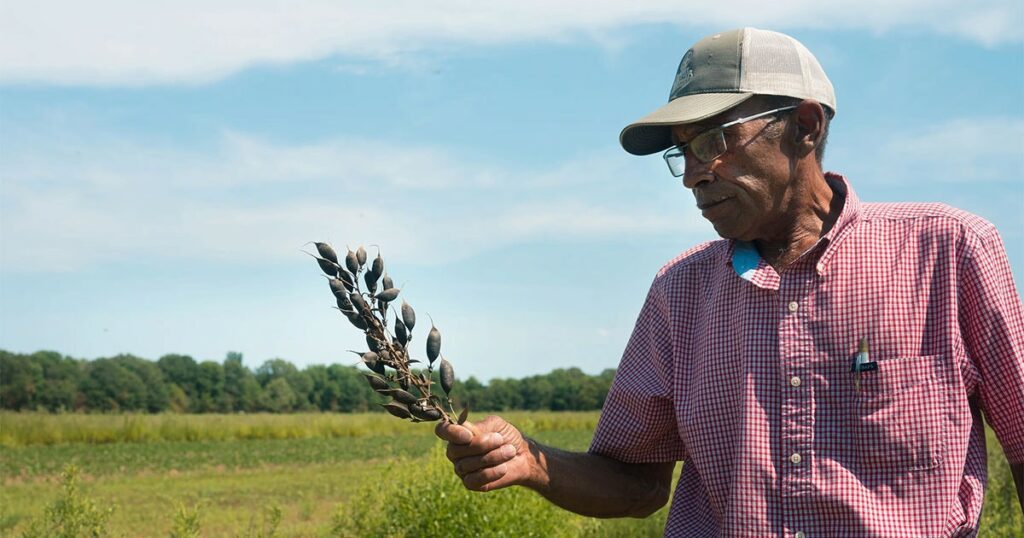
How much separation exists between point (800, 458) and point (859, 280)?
17.1 inches

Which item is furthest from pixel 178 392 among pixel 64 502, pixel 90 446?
pixel 64 502

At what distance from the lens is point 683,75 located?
252cm

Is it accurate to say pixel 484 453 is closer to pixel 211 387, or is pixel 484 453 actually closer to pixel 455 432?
pixel 455 432

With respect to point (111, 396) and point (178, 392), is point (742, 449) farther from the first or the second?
point (178, 392)

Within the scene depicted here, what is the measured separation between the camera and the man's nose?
241 cm

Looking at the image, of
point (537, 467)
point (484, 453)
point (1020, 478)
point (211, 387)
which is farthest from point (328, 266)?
point (211, 387)

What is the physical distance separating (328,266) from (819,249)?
115cm

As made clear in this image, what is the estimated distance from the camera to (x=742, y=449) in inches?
92.1

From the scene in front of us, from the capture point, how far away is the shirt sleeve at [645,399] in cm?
267

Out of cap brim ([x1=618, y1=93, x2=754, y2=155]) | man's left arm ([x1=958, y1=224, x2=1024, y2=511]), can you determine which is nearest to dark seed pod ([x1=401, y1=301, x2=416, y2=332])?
cap brim ([x1=618, y1=93, x2=754, y2=155])

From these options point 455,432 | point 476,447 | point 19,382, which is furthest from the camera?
point 19,382

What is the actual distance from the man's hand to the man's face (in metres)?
0.73

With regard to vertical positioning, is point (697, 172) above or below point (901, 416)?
above

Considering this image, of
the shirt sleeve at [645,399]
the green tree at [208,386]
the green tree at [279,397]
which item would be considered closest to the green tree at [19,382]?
the green tree at [208,386]
